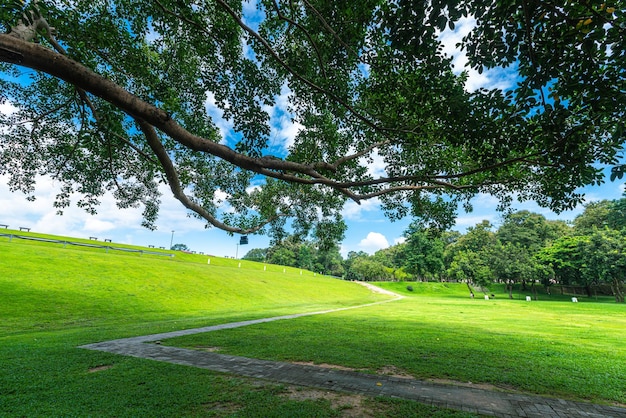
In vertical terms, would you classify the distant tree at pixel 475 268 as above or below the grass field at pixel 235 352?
above

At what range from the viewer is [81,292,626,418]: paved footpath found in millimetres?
3947

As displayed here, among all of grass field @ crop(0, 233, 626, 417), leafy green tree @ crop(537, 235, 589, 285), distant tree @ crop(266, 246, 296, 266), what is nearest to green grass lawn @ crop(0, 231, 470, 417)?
grass field @ crop(0, 233, 626, 417)

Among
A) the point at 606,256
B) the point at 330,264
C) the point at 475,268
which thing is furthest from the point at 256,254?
the point at 606,256

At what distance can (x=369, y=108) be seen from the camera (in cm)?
713

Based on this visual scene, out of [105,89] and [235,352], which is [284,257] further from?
[105,89]

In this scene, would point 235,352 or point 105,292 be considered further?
point 105,292

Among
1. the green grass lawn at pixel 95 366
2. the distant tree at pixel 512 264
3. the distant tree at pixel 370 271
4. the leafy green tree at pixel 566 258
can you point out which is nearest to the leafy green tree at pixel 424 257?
the distant tree at pixel 512 264

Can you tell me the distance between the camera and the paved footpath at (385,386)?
3947mm

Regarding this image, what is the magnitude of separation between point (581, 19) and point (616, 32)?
1.38 feet

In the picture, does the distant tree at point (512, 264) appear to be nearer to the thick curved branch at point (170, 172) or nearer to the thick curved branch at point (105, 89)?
the thick curved branch at point (170, 172)

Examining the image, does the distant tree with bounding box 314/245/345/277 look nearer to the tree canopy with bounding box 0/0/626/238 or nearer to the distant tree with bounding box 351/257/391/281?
the distant tree with bounding box 351/257/391/281

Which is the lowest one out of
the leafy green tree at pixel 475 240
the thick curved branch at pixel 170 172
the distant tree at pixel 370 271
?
the distant tree at pixel 370 271

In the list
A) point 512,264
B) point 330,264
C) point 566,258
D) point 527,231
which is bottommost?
point 330,264

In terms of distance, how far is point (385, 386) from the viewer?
475 centimetres
